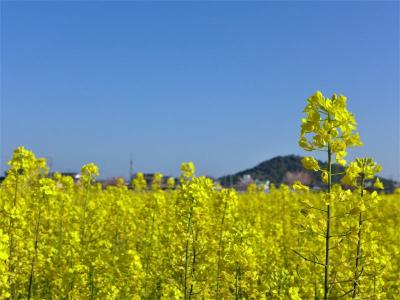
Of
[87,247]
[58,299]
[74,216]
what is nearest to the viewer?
[58,299]

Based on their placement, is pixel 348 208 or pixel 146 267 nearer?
pixel 348 208

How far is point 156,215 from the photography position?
31.8 ft

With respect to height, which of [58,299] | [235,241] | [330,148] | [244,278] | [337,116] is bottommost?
[58,299]

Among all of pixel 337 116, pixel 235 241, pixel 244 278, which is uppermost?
pixel 337 116

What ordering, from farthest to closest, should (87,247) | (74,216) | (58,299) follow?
(74,216), (87,247), (58,299)

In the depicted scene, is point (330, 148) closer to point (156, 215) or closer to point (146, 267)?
point (146, 267)

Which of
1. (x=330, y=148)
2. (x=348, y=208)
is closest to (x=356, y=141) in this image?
(x=330, y=148)

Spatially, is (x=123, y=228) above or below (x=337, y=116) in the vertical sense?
below

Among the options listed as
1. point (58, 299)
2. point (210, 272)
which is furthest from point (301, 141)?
point (58, 299)

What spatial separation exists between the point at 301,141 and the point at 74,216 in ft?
20.7

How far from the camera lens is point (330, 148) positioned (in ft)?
11.6

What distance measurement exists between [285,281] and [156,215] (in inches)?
182

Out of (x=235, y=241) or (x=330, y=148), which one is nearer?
(x=330, y=148)

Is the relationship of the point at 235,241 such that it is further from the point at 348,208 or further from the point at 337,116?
the point at 337,116
